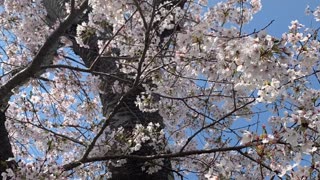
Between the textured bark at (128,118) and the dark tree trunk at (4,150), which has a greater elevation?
the textured bark at (128,118)

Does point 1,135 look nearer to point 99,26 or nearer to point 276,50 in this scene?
point 99,26

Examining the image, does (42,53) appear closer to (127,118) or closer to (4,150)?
(4,150)

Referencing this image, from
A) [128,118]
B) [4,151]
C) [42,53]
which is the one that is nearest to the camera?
[42,53]

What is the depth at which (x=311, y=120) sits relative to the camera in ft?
9.66

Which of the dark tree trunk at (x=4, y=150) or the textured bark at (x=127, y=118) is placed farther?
the textured bark at (x=127, y=118)

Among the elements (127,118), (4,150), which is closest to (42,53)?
(4,150)

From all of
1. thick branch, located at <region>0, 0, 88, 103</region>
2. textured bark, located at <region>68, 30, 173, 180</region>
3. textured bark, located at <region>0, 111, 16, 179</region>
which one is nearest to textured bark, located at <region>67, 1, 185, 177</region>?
textured bark, located at <region>68, 30, 173, 180</region>

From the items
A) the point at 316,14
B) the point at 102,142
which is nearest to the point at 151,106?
the point at 102,142

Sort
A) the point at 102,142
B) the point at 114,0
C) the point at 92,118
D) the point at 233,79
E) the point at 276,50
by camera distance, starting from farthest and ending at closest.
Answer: the point at 92,118, the point at 102,142, the point at 114,0, the point at 233,79, the point at 276,50

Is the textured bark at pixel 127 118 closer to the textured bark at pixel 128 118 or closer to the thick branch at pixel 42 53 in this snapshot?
the textured bark at pixel 128 118

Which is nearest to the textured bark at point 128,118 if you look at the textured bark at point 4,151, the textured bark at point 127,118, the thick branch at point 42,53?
the textured bark at point 127,118

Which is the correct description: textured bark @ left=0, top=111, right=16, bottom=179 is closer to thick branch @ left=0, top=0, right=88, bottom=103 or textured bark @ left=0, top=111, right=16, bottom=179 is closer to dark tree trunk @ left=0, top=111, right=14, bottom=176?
dark tree trunk @ left=0, top=111, right=14, bottom=176

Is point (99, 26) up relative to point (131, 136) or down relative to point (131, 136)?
up

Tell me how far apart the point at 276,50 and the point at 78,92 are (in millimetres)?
4367
